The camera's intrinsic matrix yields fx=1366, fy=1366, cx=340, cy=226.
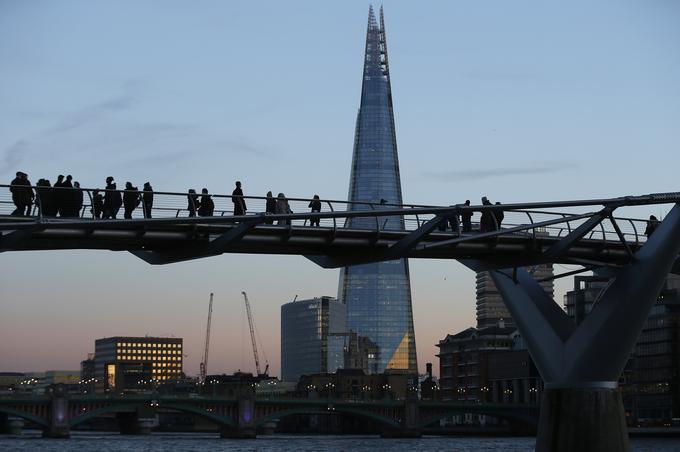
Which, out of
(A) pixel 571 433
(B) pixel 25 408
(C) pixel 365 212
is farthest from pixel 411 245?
(B) pixel 25 408

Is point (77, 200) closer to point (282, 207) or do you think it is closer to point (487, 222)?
point (282, 207)

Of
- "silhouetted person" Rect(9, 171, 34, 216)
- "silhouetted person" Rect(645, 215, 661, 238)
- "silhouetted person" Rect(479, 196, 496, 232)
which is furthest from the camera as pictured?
"silhouetted person" Rect(645, 215, 661, 238)

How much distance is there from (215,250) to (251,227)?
2.07 m

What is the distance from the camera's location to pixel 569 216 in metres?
58.3

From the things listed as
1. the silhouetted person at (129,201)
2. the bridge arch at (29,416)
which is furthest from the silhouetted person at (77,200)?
the bridge arch at (29,416)

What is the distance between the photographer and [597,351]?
190ft

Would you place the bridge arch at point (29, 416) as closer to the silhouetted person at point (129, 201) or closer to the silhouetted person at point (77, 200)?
the silhouetted person at point (129, 201)

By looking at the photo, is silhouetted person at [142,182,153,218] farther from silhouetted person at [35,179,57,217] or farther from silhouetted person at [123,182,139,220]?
silhouetted person at [35,179,57,217]

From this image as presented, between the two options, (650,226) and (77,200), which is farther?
(650,226)

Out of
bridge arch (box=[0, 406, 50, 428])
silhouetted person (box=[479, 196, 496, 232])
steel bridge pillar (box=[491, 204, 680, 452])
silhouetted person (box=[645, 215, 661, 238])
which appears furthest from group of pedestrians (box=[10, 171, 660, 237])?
bridge arch (box=[0, 406, 50, 428])

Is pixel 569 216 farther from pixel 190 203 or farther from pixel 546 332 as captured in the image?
pixel 190 203

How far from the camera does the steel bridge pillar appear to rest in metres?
57.9

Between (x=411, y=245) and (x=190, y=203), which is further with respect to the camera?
(x=411, y=245)

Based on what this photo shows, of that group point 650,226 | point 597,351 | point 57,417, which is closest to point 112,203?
point 597,351
